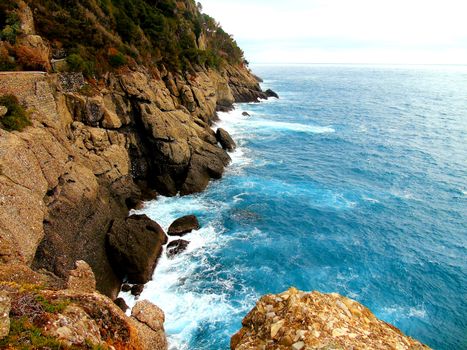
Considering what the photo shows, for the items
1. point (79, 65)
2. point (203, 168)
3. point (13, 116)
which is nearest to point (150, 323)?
point (13, 116)

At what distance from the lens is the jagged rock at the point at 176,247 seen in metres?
27.8

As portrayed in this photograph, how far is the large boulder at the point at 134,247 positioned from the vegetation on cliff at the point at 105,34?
17291mm

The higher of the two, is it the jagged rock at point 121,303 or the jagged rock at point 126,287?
the jagged rock at point 121,303

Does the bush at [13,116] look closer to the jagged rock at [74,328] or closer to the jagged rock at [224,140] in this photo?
the jagged rock at [74,328]

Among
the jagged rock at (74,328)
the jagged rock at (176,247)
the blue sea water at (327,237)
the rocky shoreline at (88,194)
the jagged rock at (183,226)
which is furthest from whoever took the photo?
the jagged rock at (183,226)

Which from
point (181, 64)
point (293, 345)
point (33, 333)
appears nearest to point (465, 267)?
point (293, 345)

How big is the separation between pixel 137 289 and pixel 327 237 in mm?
19451

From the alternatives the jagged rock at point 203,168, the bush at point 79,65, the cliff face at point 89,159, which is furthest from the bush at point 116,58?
the jagged rock at point 203,168

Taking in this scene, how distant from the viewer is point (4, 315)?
8.59 meters

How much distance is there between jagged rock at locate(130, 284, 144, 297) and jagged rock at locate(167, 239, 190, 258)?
13.7ft

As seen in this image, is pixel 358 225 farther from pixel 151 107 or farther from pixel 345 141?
pixel 345 141

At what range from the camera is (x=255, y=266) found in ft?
89.0

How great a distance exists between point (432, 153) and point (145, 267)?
185 ft

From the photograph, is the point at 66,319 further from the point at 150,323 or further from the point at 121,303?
the point at 121,303
